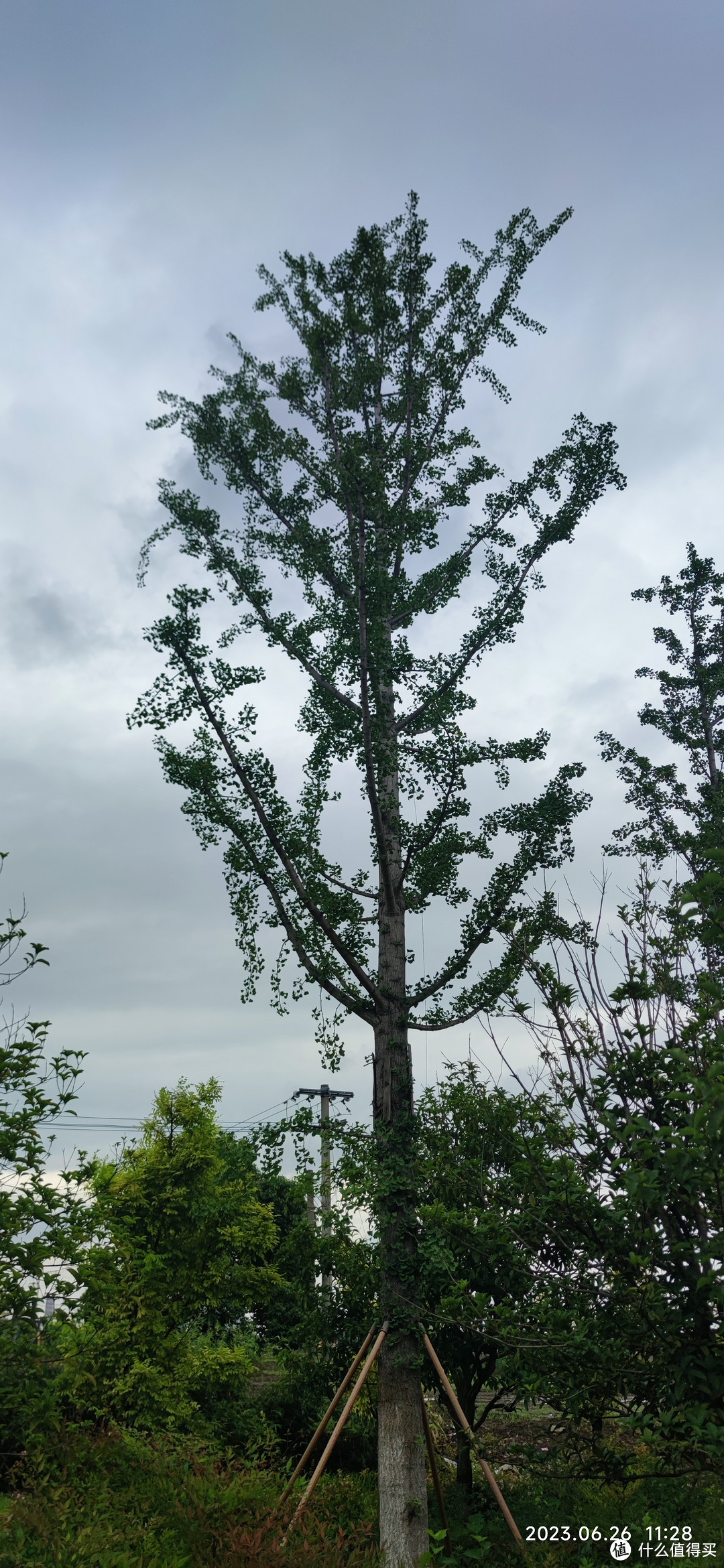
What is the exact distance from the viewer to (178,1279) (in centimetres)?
1497

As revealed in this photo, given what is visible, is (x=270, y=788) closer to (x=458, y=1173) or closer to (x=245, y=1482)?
(x=458, y=1173)

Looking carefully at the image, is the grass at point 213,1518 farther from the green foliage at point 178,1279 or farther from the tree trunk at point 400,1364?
the green foliage at point 178,1279

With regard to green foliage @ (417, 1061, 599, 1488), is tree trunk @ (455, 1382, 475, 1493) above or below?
below

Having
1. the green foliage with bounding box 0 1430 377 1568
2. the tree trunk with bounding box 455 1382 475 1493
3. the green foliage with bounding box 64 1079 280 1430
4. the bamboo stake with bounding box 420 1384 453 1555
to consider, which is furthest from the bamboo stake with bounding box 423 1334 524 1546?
the tree trunk with bounding box 455 1382 475 1493

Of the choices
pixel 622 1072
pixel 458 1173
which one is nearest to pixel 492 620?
pixel 458 1173

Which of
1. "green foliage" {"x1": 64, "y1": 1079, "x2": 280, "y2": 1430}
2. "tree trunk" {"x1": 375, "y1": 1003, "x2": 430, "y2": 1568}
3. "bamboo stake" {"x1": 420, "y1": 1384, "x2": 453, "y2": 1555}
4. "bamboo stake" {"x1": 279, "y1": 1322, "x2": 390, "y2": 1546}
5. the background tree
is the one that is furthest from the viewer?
"green foliage" {"x1": 64, "y1": 1079, "x2": 280, "y2": 1430}

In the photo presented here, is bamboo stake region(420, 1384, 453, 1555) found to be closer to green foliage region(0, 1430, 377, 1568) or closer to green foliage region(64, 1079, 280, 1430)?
green foliage region(0, 1430, 377, 1568)

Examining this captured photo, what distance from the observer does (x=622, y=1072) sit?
5.51 metres

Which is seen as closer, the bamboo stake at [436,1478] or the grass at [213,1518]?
the grass at [213,1518]

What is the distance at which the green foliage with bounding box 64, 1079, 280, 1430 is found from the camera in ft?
43.7

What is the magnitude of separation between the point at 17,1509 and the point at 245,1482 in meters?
2.02

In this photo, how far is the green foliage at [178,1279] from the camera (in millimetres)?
13305

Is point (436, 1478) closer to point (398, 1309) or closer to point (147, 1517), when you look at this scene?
point (398, 1309)
